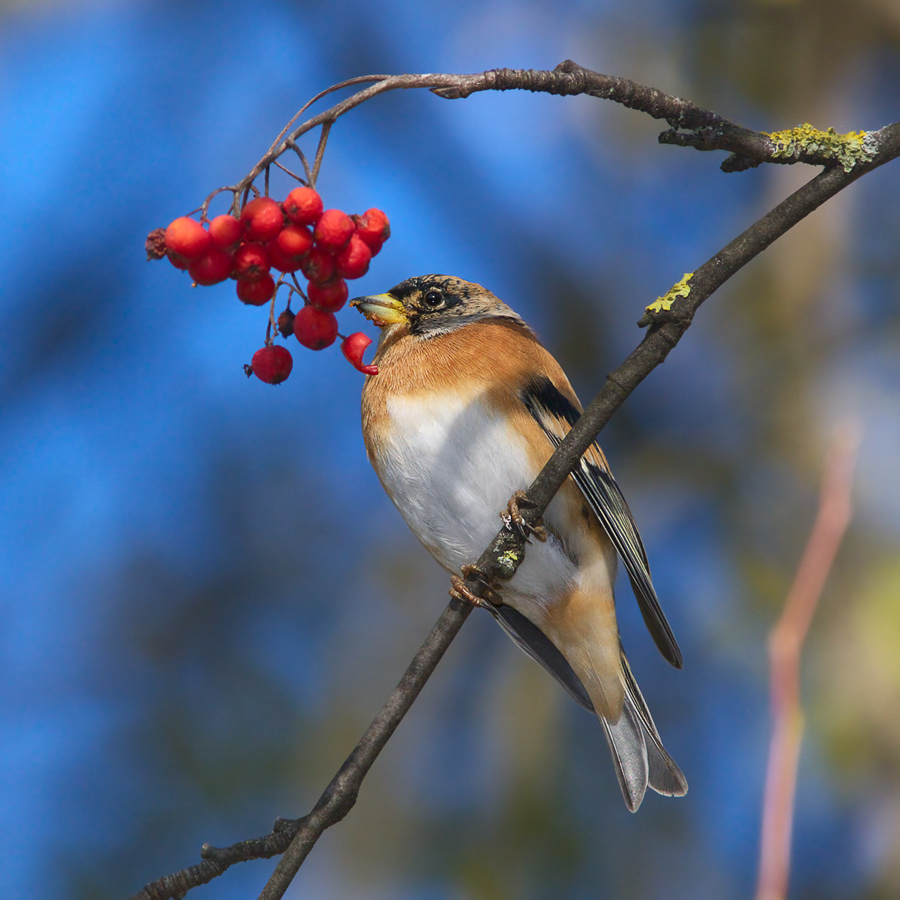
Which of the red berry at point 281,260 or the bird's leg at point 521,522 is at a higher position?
the red berry at point 281,260

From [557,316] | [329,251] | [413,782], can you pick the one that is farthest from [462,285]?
[413,782]

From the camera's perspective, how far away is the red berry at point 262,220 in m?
1.85

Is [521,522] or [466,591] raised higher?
[466,591]

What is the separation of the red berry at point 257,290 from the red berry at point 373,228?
21 cm

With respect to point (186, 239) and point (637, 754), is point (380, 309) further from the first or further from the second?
point (637, 754)

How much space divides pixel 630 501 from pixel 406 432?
109 inches

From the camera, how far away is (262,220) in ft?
6.07

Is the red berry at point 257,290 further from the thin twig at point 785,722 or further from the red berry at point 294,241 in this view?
the thin twig at point 785,722

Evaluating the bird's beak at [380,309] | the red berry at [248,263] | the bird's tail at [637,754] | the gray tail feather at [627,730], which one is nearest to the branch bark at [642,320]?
the red berry at [248,263]

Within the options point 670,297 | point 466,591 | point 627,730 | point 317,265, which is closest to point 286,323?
point 317,265

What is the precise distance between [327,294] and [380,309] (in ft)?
5.17

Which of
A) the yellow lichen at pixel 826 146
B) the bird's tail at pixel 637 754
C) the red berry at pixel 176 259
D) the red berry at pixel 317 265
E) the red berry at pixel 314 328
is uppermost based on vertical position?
the yellow lichen at pixel 826 146

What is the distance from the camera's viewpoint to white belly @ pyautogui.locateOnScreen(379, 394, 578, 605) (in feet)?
10.5

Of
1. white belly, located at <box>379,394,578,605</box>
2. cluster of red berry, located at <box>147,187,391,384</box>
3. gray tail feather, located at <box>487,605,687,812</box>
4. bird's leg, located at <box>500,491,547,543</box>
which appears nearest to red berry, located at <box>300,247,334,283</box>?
cluster of red berry, located at <box>147,187,391,384</box>
